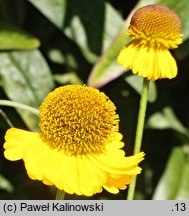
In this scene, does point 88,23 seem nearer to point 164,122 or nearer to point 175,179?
point 164,122

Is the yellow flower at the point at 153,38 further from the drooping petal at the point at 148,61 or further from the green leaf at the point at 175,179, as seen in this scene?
the green leaf at the point at 175,179

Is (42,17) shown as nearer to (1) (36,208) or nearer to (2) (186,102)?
(2) (186,102)

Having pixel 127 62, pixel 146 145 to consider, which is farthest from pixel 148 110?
pixel 127 62

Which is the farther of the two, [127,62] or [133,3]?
[133,3]

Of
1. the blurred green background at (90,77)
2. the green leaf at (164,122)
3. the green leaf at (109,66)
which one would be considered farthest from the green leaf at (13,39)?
the green leaf at (164,122)

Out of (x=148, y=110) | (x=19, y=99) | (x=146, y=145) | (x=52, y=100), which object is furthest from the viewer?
(x=146, y=145)

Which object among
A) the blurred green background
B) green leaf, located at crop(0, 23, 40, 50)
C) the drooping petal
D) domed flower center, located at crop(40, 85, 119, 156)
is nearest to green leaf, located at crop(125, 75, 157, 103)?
the blurred green background
